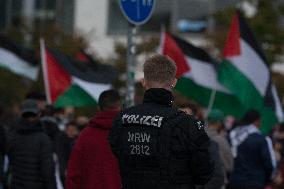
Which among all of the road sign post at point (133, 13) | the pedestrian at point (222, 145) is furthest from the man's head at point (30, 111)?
the pedestrian at point (222, 145)

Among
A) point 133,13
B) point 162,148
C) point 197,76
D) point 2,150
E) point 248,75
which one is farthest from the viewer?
point 197,76

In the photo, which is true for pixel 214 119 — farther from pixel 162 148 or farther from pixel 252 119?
pixel 162 148

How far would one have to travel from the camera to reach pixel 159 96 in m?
6.32

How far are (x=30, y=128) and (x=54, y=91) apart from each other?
4.77 meters

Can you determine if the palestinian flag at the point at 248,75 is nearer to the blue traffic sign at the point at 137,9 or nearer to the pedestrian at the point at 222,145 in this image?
the pedestrian at the point at 222,145

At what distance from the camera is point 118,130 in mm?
6504

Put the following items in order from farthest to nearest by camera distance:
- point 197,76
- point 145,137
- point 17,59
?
point 17,59, point 197,76, point 145,137

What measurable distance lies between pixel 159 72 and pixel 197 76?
29.4 ft

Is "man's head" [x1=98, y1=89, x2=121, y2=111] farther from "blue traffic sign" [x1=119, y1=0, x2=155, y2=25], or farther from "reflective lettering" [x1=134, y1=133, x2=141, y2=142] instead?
"blue traffic sign" [x1=119, y1=0, x2=155, y2=25]

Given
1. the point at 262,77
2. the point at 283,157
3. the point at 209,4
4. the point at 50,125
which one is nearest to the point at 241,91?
the point at 262,77

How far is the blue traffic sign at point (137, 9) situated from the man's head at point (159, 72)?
4553mm

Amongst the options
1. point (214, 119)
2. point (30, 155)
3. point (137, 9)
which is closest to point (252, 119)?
point (214, 119)

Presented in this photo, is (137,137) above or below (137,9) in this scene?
below

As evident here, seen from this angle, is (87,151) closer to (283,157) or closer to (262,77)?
(283,157)
